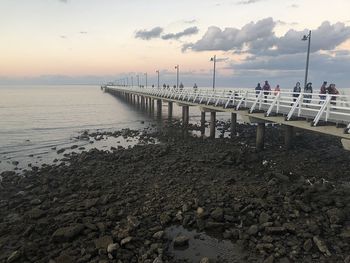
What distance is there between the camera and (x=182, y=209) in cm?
978

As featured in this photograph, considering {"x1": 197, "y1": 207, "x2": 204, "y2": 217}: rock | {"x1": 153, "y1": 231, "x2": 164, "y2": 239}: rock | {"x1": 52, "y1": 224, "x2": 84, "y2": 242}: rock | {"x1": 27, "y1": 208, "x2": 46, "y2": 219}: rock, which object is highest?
{"x1": 197, "y1": 207, "x2": 204, "y2": 217}: rock

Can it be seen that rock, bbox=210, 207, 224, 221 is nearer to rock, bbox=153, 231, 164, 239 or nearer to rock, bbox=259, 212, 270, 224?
rock, bbox=259, 212, 270, 224

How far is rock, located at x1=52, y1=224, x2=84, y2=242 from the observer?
27.8 ft

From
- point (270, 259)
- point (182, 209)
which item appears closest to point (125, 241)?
point (182, 209)

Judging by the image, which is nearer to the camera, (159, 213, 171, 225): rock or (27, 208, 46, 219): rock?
(159, 213, 171, 225): rock

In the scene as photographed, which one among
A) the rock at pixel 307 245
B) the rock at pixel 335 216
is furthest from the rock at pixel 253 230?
the rock at pixel 335 216

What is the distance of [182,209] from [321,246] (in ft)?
12.2

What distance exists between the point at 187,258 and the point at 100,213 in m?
3.34

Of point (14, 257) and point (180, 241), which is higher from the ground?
point (180, 241)

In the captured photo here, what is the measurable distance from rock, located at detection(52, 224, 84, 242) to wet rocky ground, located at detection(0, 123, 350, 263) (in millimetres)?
24

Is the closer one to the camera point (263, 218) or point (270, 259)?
point (270, 259)

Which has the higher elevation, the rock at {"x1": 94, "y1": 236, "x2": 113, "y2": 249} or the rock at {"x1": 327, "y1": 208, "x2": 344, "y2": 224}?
the rock at {"x1": 327, "y1": 208, "x2": 344, "y2": 224}

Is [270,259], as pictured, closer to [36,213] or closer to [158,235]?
[158,235]

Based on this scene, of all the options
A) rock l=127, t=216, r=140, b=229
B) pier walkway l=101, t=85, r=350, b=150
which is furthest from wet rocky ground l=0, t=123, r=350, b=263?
pier walkway l=101, t=85, r=350, b=150
